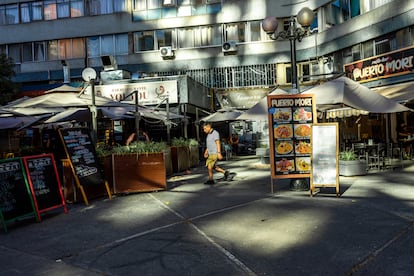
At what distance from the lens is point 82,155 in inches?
340

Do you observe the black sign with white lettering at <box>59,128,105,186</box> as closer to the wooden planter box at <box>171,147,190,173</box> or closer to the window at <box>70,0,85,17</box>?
the wooden planter box at <box>171,147,190,173</box>

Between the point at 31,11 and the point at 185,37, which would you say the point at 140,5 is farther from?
the point at 31,11

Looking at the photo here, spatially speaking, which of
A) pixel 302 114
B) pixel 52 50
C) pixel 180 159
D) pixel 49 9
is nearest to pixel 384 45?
pixel 180 159

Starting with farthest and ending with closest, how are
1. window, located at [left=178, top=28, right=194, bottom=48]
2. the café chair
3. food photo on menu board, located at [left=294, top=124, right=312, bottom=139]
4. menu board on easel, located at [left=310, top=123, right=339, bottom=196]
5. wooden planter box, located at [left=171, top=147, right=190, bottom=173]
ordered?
1. window, located at [left=178, top=28, right=194, bottom=48]
2. wooden planter box, located at [left=171, top=147, right=190, bottom=173]
3. the café chair
4. food photo on menu board, located at [left=294, top=124, right=312, bottom=139]
5. menu board on easel, located at [left=310, top=123, right=339, bottom=196]

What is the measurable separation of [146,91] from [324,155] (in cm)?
1399

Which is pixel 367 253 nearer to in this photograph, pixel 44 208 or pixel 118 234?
pixel 118 234

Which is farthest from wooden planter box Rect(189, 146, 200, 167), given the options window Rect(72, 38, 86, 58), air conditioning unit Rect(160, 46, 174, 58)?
window Rect(72, 38, 86, 58)

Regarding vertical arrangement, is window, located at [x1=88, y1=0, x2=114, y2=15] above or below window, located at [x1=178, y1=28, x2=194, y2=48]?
above

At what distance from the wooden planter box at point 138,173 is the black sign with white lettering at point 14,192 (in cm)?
250

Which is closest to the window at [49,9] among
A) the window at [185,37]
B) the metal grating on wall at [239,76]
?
the window at [185,37]

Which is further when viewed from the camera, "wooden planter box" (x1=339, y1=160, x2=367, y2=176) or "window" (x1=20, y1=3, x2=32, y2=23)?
"window" (x1=20, y1=3, x2=32, y2=23)

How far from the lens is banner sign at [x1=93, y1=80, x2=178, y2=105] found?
66.5 feet

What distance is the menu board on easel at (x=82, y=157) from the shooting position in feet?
27.7

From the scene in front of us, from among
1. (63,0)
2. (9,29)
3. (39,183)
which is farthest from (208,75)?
(39,183)
